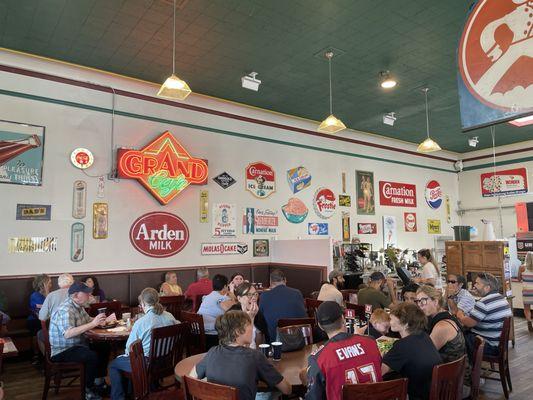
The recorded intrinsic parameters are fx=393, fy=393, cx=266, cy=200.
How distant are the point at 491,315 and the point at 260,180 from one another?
5.63 metres

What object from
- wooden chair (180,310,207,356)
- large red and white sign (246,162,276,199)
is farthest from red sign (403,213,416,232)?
wooden chair (180,310,207,356)

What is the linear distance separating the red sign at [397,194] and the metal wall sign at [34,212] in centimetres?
866

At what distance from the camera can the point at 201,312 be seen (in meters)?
4.80

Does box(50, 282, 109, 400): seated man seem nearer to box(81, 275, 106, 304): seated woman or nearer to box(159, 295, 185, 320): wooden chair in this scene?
box(159, 295, 185, 320): wooden chair

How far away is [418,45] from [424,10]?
3.24ft

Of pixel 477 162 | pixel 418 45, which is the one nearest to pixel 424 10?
pixel 418 45

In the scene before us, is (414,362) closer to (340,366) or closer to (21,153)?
(340,366)

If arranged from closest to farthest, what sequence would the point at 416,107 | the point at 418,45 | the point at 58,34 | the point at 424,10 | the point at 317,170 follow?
the point at 424,10, the point at 58,34, the point at 418,45, the point at 416,107, the point at 317,170

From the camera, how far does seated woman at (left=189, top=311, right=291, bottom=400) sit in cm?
239

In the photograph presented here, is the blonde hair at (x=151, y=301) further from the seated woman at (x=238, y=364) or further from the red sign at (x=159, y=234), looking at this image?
the red sign at (x=159, y=234)

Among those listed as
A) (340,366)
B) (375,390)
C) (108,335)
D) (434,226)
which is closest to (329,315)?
(340,366)

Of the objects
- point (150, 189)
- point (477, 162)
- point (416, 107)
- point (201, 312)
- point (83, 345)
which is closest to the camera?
point (83, 345)

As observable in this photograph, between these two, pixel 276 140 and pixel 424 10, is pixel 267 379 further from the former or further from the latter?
pixel 276 140

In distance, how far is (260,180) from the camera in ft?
30.0
